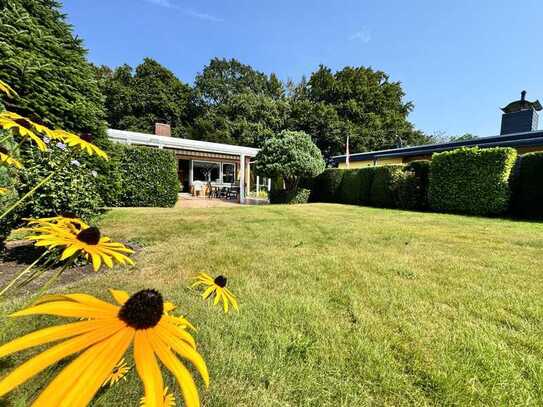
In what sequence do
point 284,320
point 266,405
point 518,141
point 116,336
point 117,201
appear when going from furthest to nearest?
point 518,141 < point 117,201 < point 284,320 < point 266,405 < point 116,336

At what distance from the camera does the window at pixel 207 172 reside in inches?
867

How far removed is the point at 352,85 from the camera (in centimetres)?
3381

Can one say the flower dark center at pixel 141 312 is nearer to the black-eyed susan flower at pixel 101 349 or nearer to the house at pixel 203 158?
the black-eyed susan flower at pixel 101 349

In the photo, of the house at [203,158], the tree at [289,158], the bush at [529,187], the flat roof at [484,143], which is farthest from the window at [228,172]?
the bush at [529,187]

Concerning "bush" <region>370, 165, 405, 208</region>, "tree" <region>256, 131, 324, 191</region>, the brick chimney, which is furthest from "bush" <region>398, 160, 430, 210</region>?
the brick chimney

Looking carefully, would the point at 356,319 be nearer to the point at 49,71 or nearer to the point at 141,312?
the point at 141,312

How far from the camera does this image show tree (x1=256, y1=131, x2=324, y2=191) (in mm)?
14141

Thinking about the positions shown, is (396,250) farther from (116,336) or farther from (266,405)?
(116,336)

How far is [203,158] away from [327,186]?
361 inches

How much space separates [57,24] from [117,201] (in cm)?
539

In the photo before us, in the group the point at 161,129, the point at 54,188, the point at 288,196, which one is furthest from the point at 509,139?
the point at 161,129

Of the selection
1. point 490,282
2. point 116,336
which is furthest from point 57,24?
point 490,282

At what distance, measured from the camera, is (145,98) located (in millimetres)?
31641

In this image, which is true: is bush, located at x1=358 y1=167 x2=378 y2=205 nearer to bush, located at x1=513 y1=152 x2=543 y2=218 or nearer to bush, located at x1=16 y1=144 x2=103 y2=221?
bush, located at x1=513 y1=152 x2=543 y2=218
